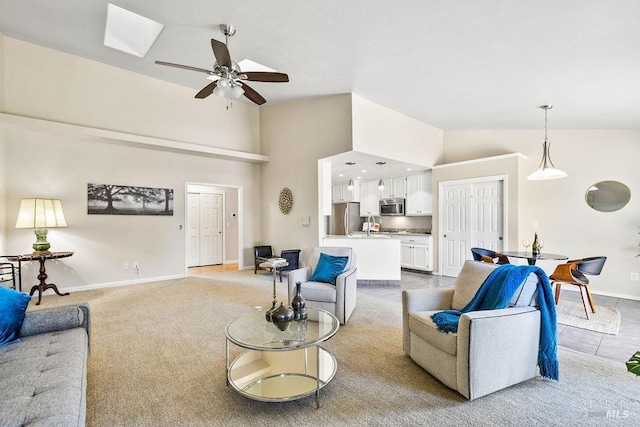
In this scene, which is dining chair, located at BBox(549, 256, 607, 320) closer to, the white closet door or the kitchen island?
the kitchen island

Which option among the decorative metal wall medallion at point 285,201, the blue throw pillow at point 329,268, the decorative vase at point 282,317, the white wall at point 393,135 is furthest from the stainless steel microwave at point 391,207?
the decorative vase at point 282,317

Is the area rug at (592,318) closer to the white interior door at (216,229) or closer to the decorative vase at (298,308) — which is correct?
the decorative vase at (298,308)

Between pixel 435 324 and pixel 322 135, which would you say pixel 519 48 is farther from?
pixel 322 135

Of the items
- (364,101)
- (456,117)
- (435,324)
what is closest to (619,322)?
(435,324)

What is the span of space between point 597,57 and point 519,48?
0.69 metres

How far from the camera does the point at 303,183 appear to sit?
19.6ft

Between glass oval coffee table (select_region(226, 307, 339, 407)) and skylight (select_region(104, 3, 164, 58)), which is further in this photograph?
skylight (select_region(104, 3, 164, 58))

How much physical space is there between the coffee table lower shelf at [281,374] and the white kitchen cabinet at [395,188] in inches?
207

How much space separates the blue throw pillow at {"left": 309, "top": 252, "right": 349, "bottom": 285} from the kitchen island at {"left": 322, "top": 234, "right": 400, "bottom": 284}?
1.69 m

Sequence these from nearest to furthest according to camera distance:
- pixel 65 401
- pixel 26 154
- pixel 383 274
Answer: pixel 65 401, pixel 26 154, pixel 383 274

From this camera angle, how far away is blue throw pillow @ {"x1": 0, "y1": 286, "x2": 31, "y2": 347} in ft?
6.25

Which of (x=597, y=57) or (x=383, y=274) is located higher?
(x=597, y=57)

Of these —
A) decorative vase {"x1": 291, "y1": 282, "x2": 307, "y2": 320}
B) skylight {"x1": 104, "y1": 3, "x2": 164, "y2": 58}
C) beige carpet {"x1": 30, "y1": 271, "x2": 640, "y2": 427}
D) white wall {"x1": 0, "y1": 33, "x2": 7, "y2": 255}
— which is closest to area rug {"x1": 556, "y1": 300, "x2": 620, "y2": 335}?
beige carpet {"x1": 30, "y1": 271, "x2": 640, "y2": 427}

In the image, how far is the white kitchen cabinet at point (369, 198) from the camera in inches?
308
